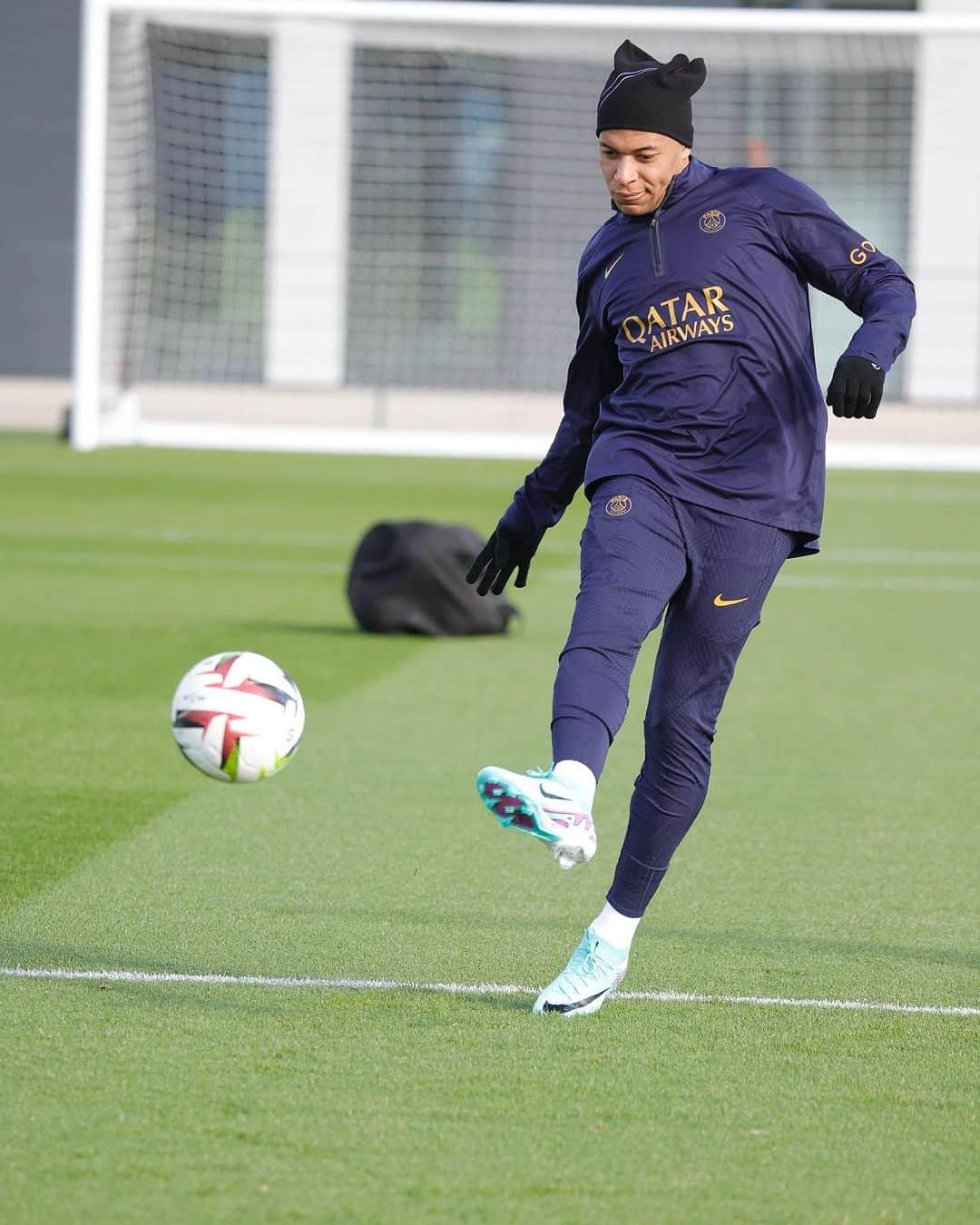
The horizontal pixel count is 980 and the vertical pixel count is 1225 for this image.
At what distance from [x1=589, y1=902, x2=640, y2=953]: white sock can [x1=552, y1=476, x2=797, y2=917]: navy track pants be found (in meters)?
0.02

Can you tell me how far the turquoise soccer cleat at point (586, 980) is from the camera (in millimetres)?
4461

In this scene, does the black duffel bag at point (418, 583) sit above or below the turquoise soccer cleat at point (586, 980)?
above

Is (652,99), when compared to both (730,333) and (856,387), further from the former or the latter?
(856,387)

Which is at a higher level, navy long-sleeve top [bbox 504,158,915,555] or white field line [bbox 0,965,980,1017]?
navy long-sleeve top [bbox 504,158,915,555]

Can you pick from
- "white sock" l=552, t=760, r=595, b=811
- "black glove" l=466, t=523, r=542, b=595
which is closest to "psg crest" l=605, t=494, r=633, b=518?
"black glove" l=466, t=523, r=542, b=595

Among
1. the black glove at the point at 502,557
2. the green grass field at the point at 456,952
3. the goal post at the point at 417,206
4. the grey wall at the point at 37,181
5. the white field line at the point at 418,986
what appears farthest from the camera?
the grey wall at the point at 37,181

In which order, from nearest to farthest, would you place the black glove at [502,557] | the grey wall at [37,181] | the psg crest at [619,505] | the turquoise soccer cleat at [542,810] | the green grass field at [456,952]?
the green grass field at [456,952], the turquoise soccer cleat at [542,810], the psg crest at [619,505], the black glove at [502,557], the grey wall at [37,181]

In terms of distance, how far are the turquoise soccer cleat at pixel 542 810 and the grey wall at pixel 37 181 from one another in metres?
29.3

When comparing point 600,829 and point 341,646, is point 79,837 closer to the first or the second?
point 600,829

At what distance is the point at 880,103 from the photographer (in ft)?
83.1

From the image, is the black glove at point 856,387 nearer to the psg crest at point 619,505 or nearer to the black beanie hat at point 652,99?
the psg crest at point 619,505

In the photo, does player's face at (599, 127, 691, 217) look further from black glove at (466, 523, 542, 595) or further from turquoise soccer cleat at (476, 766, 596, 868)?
turquoise soccer cleat at (476, 766, 596, 868)

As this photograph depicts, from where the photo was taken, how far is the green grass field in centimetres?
348

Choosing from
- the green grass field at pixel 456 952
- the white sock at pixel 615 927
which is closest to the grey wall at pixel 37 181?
the green grass field at pixel 456 952
